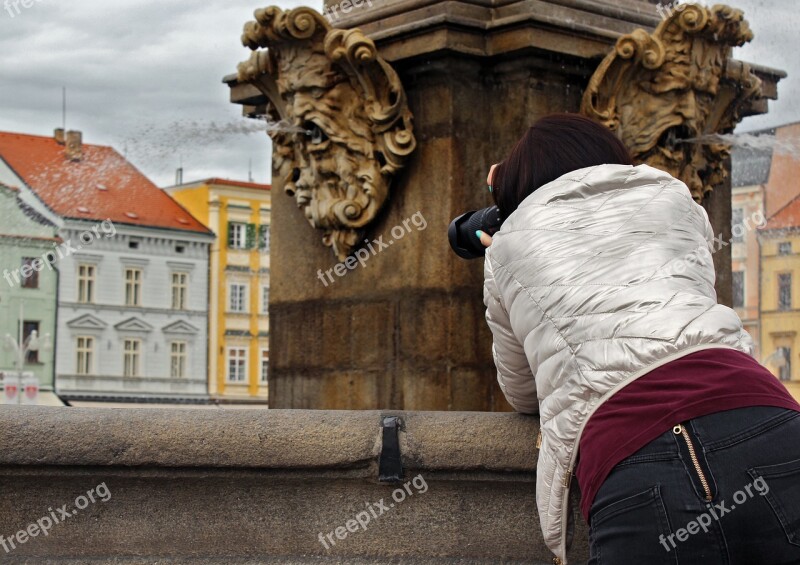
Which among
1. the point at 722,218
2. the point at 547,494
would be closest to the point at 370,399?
the point at 722,218

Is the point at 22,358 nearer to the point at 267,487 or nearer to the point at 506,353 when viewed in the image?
the point at 267,487

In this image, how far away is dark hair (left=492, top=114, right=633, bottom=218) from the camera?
129 inches

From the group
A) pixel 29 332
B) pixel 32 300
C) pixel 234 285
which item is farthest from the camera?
pixel 234 285

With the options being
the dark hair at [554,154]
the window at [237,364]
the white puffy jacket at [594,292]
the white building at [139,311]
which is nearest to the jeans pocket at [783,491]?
the white puffy jacket at [594,292]

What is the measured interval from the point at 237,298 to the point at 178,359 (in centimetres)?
369

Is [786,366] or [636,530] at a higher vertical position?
[786,366]

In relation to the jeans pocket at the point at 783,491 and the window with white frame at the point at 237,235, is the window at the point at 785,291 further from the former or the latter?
the jeans pocket at the point at 783,491

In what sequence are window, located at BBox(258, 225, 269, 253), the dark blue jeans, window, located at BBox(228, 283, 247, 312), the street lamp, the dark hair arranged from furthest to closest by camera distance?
window, located at BBox(258, 225, 269, 253), window, located at BBox(228, 283, 247, 312), the street lamp, the dark hair, the dark blue jeans

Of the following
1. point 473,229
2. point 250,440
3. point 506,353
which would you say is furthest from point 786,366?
point 506,353

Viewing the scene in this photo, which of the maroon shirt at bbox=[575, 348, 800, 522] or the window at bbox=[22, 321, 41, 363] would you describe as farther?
the window at bbox=[22, 321, 41, 363]

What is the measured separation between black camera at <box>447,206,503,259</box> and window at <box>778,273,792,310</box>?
40354mm

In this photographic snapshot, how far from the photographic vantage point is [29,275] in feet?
193

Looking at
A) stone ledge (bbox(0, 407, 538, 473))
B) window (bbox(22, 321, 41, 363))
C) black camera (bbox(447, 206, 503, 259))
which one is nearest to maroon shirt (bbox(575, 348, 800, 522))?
stone ledge (bbox(0, 407, 538, 473))

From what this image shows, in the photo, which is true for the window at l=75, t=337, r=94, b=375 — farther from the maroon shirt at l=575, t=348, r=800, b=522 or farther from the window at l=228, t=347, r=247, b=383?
the maroon shirt at l=575, t=348, r=800, b=522
